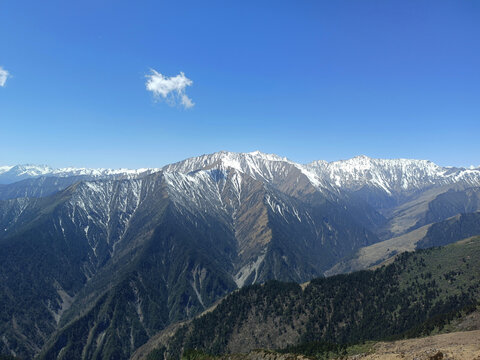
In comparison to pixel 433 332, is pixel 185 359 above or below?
above

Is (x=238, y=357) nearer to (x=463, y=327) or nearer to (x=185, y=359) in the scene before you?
(x=185, y=359)

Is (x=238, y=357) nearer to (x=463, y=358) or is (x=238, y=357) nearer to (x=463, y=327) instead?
(x=463, y=358)

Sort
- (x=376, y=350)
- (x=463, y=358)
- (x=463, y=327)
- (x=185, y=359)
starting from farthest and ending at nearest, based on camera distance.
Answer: (x=185, y=359) → (x=463, y=327) → (x=376, y=350) → (x=463, y=358)

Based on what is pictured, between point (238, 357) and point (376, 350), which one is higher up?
point (238, 357)

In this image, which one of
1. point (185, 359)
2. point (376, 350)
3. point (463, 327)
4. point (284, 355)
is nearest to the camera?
point (284, 355)

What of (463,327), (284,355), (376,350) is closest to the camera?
(284,355)

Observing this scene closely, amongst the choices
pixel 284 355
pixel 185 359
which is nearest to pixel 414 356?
pixel 284 355

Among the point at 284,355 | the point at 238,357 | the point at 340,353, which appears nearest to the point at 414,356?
the point at 284,355

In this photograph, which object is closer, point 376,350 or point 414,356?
point 414,356

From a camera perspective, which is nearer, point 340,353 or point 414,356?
point 414,356
